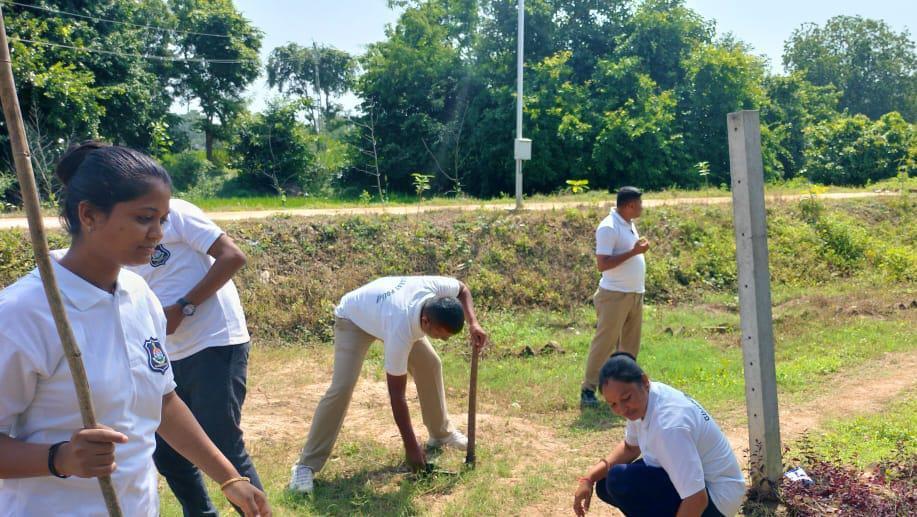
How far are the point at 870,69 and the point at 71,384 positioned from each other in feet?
153

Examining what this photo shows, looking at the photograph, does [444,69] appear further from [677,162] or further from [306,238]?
[306,238]

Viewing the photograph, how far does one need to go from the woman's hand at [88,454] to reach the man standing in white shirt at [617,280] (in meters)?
4.86

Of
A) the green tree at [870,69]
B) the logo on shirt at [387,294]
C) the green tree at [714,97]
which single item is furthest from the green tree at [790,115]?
the logo on shirt at [387,294]

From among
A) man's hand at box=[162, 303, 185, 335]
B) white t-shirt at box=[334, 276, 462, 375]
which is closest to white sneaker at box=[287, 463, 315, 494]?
white t-shirt at box=[334, 276, 462, 375]

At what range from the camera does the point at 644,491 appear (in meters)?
3.47

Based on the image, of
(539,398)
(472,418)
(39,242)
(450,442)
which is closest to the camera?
(39,242)

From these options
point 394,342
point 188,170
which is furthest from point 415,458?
point 188,170

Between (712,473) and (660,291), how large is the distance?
8.65m

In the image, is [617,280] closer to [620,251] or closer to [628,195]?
[620,251]

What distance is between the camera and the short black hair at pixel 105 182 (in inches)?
75.8

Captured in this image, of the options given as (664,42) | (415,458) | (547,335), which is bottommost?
(547,335)

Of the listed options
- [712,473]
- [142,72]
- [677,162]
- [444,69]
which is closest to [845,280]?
[712,473]

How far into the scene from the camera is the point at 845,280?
40.8 feet

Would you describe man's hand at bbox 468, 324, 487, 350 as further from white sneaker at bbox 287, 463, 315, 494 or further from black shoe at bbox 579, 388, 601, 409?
black shoe at bbox 579, 388, 601, 409
